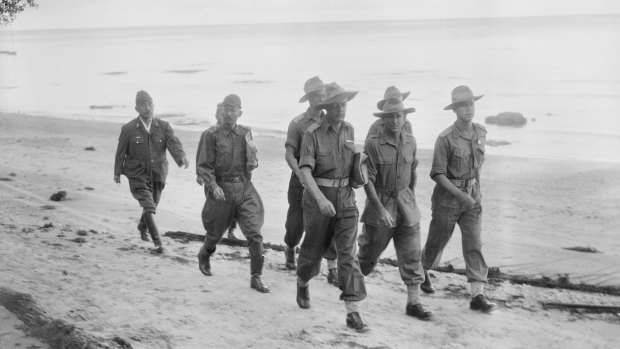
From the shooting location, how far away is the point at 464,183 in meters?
7.73

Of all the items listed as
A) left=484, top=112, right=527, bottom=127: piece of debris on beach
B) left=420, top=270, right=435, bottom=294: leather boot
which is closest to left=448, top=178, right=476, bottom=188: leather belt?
left=420, top=270, right=435, bottom=294: leather boot

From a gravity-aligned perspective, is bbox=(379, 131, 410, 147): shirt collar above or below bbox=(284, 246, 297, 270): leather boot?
above

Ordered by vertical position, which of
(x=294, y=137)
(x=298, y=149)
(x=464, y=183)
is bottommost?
(x=464, y=183)

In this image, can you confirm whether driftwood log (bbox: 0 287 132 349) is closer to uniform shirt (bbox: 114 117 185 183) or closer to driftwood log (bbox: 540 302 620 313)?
uniform shirt (bbox: 114 117 185 183)

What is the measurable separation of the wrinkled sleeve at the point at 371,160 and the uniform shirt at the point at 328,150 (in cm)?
44

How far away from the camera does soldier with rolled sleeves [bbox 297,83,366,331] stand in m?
6.84

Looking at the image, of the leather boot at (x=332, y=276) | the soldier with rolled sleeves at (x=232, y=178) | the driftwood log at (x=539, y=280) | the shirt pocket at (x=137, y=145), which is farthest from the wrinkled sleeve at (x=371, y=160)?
the shirt pocket at (x=137, y=145)

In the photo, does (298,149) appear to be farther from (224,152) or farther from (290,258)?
(290,258)

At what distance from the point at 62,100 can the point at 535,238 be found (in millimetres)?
35756

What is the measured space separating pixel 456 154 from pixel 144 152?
3.78m

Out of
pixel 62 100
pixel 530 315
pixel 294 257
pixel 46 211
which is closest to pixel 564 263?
pixel 530 315

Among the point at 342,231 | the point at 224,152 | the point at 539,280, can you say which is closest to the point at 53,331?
the point at 342,231

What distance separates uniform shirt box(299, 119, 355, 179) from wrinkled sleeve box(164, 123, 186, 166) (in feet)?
9.65

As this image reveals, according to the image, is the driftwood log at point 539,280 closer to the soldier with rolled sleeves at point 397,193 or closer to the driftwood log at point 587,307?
the driftwood log at point 587,307
